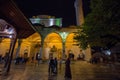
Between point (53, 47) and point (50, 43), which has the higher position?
point (50, 43)

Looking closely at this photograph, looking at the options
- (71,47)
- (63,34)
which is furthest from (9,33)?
(71,47)

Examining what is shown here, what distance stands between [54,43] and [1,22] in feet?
54.8

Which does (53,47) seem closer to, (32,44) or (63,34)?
(32,44)

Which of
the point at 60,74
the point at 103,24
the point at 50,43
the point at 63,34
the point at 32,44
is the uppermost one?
the point at 63,34

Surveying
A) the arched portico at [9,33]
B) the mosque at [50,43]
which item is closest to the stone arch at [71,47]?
the mosque at [50,43]

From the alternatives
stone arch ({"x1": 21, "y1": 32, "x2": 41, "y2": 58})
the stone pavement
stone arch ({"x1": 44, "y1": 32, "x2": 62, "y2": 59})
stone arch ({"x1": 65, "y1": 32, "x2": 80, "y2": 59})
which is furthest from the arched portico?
stone arch ({"x1": 65, "y1": 32, "x2": 80, "y2": 59})

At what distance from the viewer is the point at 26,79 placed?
8234mm

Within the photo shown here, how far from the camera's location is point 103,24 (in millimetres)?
9273

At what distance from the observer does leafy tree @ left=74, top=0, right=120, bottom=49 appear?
842 centimetres

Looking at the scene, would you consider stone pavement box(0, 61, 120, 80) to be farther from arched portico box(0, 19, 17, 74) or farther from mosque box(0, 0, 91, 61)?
mosque box(0, 0, 91, 61)

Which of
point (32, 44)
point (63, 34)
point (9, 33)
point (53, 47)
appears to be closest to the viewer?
point (9, 33)

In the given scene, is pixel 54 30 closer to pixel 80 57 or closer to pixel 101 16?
pixel 80 57

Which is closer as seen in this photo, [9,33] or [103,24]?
[103,24]

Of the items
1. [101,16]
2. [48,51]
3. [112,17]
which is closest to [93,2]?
[101,16]
